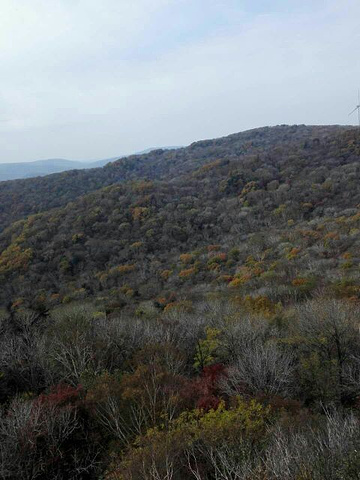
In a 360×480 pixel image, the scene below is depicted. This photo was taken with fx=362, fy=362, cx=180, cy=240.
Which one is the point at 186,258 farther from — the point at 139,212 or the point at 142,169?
the point at 142,169

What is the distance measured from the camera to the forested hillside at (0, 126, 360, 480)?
9.25 metres

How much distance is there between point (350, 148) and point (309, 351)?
56.2m

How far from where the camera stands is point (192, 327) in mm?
20266

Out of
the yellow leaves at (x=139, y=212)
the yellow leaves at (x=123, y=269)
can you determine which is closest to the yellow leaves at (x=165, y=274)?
the yellow leaves at (x=123, y=269)

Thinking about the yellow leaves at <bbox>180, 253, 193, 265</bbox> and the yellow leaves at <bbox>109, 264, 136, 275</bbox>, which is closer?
the yellow leaves at <bbox>180, 253, 193, 265</bbox>

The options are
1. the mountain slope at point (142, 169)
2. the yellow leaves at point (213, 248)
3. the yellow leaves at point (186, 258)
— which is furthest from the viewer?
the mountain slope at point (142, 169)

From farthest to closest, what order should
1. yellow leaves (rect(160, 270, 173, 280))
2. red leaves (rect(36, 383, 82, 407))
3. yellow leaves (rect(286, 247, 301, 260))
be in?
yellow leaves (rect(160, 270, 173, 280)) → yellow leaves (rect(286, 247, 301, 260)) → red leaves (rect(36, 383, 82, 407))

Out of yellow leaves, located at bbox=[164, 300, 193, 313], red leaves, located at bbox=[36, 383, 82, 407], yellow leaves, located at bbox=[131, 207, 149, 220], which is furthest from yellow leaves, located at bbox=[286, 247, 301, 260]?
red leaves, located at bbox=[36, 383, 82, 407]

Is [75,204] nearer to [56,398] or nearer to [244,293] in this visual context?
[244,293]

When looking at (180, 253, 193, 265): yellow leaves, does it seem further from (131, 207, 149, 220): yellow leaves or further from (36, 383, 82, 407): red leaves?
(36, 383, 82, 407): red leaves

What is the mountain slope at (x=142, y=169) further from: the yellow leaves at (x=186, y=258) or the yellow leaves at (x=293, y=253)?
the yellow leaves at (x=293, y=253)

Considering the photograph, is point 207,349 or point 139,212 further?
point 139,212

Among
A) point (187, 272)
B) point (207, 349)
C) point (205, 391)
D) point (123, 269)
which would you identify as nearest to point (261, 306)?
point (207, 349)

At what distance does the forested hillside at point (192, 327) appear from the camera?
9.25m
